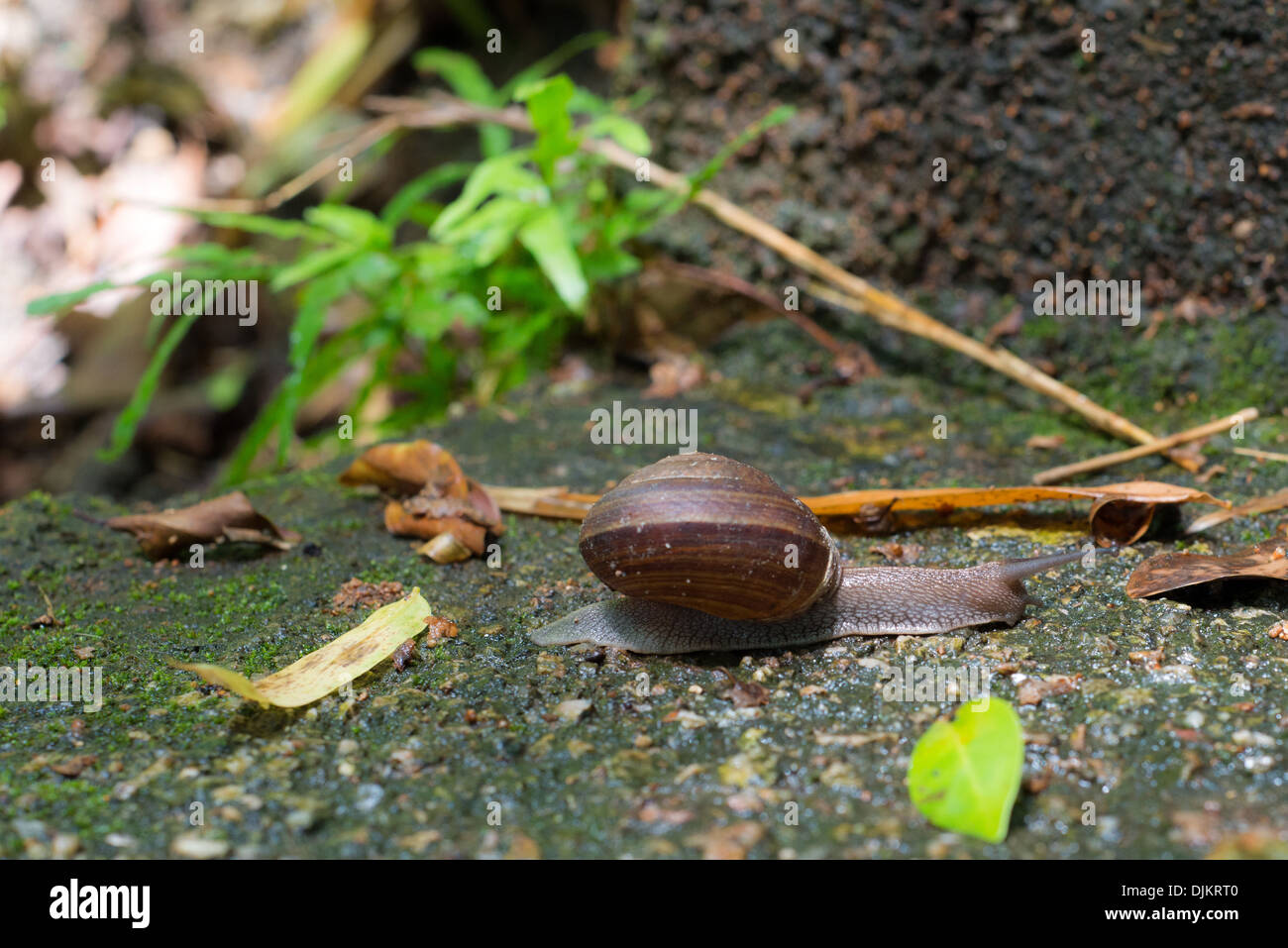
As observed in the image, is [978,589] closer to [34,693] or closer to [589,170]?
[34,693]

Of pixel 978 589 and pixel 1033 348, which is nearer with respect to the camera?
pixel 978 589

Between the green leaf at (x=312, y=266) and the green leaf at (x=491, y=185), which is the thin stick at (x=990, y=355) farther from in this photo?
the green leaf at (x=312, y=266)

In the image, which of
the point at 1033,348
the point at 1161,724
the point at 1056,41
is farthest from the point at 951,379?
the point at 1161,724

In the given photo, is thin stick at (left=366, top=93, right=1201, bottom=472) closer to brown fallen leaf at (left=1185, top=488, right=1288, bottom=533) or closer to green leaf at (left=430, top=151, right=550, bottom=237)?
brown fallen leaf at (left=1185, top=488, right=1288, bottom=533)

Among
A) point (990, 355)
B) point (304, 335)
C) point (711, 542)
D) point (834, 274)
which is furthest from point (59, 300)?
point (990, 355)

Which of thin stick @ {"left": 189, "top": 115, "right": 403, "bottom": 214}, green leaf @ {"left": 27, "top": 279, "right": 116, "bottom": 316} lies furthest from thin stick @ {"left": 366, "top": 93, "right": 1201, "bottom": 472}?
green leaf @ {"left": 27, "top": 279, "right": 116, "bottom": 316}

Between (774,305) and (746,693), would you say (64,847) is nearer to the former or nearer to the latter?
(746,693)
